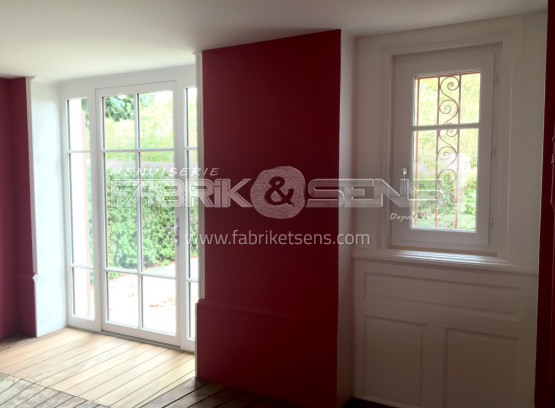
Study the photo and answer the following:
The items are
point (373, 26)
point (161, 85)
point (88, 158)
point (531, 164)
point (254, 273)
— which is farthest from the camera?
point (88, 158)

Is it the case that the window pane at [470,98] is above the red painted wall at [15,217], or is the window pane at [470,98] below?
above

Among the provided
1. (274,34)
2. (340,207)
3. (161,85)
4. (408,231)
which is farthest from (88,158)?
(408,231)

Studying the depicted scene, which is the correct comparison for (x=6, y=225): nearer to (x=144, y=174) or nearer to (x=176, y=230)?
(x=144, y=174)

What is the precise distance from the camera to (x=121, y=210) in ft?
13.2

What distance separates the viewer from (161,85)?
369 centimetres

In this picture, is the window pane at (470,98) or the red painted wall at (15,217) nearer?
the window pane at (470,98)

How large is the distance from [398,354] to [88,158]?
3107 millimetres

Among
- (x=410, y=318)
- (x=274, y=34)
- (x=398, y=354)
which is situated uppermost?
(x=274, y=34)

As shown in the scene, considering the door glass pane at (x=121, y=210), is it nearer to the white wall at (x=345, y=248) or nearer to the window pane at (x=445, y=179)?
the white wall at (x=345, y=248)

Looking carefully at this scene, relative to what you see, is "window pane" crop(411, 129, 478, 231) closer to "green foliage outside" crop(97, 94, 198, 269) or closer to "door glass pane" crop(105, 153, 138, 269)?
"green foliage outside" crop(97, 94, 198, 269)

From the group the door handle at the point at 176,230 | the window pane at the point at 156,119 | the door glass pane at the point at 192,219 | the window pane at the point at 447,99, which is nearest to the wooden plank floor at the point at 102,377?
the door glass pane at the point at 192,219

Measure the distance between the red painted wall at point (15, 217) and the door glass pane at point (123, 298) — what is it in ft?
2.33

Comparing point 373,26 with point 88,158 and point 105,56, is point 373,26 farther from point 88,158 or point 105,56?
point 88,158

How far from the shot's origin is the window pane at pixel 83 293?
4301mm
